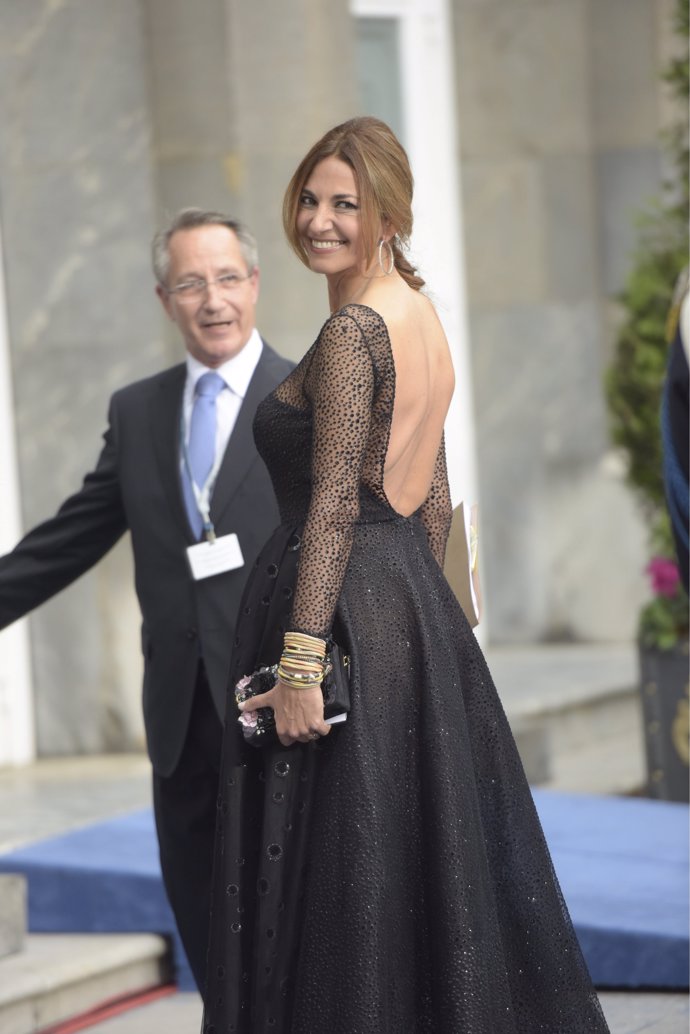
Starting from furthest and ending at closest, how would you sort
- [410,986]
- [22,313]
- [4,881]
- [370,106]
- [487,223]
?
[487,223]
[370,106]
[22,313]
[4,881]
[410,986]

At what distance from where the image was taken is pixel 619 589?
31.3ft

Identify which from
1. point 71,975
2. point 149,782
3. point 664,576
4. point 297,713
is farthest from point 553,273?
point 297,713

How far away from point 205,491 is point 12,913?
4.58 ft

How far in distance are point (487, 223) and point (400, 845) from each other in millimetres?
6802

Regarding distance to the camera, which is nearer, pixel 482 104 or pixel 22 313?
pixel 22 313

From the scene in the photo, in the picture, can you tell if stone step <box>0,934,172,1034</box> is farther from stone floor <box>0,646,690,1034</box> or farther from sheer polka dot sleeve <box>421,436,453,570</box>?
sheer polka dot sleeve <box>421,436,453,570</box>

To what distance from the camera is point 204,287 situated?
155 inches

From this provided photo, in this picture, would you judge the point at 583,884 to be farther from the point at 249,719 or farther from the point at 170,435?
the point at 249,719

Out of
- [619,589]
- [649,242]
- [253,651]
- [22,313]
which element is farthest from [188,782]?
[619,589]

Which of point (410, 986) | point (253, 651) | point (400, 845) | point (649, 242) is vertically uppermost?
point (649, 242)

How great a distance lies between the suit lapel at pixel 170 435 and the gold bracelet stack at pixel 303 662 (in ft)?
3.39

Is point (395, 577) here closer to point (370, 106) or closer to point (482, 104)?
point (370, 106)

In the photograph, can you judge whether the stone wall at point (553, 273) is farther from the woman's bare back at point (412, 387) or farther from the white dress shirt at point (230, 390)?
the woman's bare back at point (412, 387)

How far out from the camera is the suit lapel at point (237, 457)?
3.88m
